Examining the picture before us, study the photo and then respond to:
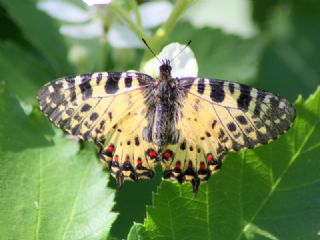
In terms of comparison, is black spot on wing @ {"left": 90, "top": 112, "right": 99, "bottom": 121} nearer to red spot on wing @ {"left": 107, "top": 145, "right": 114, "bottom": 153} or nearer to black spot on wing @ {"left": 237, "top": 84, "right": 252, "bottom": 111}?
red spot on wing @ {"left": 107, "top": 145, "right": 114, "bottom": 153}

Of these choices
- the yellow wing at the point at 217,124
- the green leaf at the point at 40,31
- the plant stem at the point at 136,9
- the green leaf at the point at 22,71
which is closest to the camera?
the yellow wing at the point at 217,124

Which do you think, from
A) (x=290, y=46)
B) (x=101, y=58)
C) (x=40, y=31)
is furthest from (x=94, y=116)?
(x=290, y=46)

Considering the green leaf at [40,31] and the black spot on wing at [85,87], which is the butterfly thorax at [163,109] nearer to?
the black spot on wing at [85,87]

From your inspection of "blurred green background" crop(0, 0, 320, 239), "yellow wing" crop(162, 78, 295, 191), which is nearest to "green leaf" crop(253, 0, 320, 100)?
"blurred green background" crop(0, 0, 320, 239)

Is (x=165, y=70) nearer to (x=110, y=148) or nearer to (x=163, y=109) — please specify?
(x=163, y=109)

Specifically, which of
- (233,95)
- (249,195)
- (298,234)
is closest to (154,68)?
(233,95)

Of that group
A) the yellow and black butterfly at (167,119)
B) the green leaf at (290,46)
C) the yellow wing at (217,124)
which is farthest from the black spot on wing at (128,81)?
the green leaf at (290,46)
